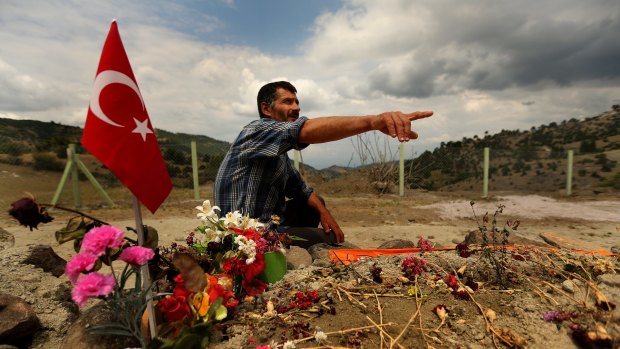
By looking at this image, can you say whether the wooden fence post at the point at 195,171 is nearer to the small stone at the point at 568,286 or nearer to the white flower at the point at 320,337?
the white flower at the point at 320,337

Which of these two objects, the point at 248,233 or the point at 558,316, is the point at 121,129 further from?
the point at 558,316

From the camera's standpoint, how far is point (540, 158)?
52.5ft

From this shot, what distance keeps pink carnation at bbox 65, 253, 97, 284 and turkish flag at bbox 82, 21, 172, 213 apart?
0.26 meters

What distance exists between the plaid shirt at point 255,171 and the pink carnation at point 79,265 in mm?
1438

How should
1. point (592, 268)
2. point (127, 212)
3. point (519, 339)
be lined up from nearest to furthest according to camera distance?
1. point (519, 339)
2. point (592, 268)
3. point (127, 212)

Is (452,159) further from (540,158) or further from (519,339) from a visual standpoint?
(519,339)

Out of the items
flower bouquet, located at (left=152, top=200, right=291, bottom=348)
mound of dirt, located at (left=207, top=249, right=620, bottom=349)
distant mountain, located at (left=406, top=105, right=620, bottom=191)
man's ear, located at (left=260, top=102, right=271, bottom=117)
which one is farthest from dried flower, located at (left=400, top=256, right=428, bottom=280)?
distant mountain, located at (left=406, top=105, right=620, bottom=191)

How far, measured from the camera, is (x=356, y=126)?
200cm

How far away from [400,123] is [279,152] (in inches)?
39.9

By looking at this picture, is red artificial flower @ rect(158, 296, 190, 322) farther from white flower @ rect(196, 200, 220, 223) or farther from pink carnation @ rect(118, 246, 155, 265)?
white flower @ rect(196, 200, 220, 223)

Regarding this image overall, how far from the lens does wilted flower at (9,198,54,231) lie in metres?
1.18

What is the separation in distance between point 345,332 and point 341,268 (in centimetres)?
74

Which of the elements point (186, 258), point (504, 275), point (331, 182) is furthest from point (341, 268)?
point (331, 182)

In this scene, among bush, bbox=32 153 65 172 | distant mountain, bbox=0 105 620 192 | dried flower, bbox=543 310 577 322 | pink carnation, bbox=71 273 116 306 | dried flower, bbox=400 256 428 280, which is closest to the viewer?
pink carnation, bbox=71 273 116 306
